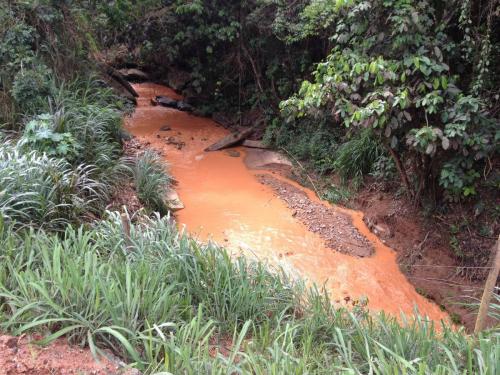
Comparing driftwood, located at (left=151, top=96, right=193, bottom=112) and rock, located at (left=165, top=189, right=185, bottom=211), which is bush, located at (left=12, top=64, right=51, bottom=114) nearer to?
rock, located at (left=165, top=189, right=185, bottom=211)

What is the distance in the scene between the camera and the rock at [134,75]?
1194cm

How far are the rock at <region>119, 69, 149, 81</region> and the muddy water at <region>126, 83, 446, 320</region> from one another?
4519mm

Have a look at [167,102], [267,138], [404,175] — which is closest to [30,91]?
[267,138]

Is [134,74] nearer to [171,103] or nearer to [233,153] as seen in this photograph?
[171,103]

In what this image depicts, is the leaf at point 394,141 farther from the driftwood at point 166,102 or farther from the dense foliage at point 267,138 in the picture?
the driftwood at point 166,102

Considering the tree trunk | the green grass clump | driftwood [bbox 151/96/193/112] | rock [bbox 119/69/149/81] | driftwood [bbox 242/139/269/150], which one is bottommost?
the green grass clump

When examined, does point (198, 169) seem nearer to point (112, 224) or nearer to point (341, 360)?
point (112, 224)

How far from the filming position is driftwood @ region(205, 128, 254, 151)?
8125mm

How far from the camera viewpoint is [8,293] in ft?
6.08

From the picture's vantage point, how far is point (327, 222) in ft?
18.2

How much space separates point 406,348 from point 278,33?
21.3ft

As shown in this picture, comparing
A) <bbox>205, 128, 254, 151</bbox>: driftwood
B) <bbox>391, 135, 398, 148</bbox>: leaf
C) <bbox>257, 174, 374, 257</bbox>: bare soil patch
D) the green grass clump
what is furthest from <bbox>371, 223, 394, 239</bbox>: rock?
<bbox>205, 128, 254, 151</bbox>: driftwood

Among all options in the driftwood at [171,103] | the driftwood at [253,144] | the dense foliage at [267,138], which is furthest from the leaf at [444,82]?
the driftwood at [171,103]

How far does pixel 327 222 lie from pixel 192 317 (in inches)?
140
